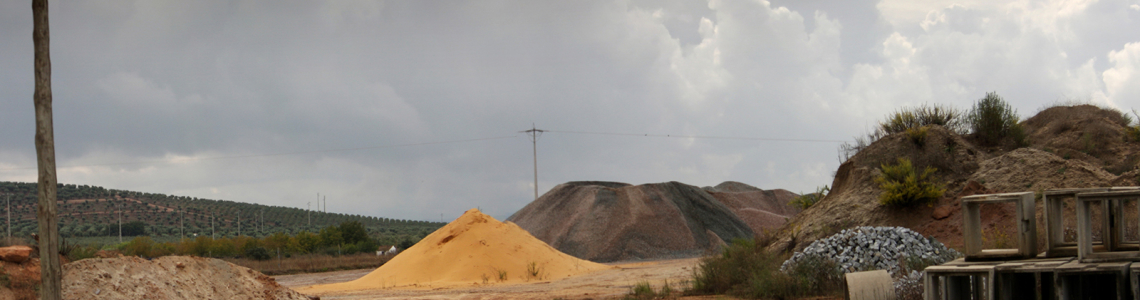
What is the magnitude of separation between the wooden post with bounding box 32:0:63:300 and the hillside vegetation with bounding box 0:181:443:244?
39.2 m

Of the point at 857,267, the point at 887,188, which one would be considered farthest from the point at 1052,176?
the point at 857,267

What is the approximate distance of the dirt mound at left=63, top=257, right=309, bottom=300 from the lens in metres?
9.38

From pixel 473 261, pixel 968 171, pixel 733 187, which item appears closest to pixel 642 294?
pixel 968 171

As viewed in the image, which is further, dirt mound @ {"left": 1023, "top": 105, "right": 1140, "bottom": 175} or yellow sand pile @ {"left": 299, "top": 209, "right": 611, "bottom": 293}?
yellow sand pile @ {"left": 299, "top": 209, "right": 611, "bottom": 293}

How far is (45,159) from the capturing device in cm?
667

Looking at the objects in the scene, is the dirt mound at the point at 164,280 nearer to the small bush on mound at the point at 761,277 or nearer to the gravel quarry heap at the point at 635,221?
the small bush on mound at the point at 761,277

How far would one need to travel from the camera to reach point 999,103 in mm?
18906

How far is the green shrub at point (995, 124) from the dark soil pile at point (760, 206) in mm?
17178

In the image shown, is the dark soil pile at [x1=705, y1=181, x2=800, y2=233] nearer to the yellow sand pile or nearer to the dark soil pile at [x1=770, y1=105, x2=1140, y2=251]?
the yellow sand pile

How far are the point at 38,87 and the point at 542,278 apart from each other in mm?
16360

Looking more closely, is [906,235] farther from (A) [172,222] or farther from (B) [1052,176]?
(A) [172,222]

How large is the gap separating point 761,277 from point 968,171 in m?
7.35

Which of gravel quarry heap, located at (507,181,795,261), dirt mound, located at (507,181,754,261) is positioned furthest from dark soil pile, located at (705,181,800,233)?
dirt mound, located at (507,181,754,261)

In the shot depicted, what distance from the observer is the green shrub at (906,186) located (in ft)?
51.0
